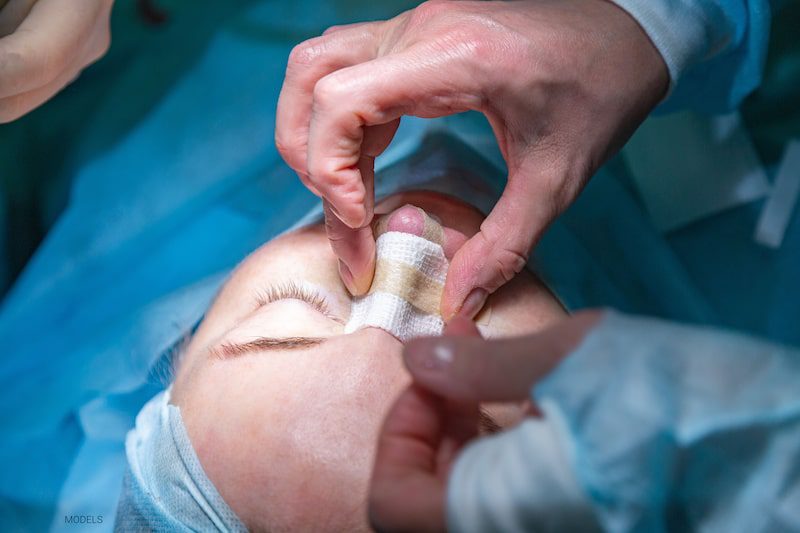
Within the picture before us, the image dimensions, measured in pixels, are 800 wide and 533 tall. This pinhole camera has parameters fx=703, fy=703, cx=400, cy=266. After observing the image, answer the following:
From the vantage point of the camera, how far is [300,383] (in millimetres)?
796

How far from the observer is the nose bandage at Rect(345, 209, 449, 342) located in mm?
863

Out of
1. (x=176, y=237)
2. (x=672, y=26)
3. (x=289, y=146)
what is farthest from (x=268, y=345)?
(x=672, y=26)

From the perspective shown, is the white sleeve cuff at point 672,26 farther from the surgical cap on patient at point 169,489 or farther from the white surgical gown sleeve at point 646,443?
the surgical cap on patient at point 169,489

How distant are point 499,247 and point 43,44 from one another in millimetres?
733

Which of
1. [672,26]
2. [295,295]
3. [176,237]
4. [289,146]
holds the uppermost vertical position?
[672,26]

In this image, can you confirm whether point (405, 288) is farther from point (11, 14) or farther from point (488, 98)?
point (11, 14)

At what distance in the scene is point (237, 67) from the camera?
1381 mm

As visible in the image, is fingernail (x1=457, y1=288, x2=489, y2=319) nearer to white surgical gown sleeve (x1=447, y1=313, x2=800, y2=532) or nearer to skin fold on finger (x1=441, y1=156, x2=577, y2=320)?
skin fold on finger (x1=441, y1=156, x2=577, y2=320)

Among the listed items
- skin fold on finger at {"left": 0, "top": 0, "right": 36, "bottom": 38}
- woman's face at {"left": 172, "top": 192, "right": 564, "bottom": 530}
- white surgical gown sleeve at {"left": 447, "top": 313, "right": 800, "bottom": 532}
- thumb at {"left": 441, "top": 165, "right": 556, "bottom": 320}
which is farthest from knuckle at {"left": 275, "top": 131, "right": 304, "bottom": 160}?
white surgical gown sleeve at {"left": 447, "top": 313, "right": 800, "bottom": 532}

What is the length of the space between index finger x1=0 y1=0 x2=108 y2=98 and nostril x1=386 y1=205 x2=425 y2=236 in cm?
58

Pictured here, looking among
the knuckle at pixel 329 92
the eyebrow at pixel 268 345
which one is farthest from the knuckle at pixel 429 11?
the eyebrow at pixel 268 345

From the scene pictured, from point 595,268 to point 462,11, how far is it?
1.50 ft

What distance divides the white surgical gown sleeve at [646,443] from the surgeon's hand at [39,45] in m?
0.88

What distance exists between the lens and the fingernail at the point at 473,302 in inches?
34.8
